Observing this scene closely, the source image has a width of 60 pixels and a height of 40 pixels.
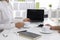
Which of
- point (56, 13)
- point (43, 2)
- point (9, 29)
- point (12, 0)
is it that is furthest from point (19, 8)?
point (9, 29)

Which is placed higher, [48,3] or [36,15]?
[48,3]

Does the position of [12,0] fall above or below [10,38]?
above

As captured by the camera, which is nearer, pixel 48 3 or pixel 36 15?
pixel 36 15

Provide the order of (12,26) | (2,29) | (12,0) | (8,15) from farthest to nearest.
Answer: (12,0), (8,15), (12,26), (2,29)

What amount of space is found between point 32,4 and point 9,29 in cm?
165

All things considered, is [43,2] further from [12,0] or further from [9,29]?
[9,29]

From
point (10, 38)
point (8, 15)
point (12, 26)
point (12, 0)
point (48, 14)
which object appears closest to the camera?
point (10, 38)

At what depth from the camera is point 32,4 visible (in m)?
3.26

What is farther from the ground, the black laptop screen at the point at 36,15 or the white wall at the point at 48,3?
the white wall at the point at 48,3

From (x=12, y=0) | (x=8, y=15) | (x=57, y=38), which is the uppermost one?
(x=12, y=0)

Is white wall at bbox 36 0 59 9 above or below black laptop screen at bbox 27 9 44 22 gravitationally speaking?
above

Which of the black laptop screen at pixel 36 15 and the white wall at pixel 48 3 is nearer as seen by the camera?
the black laptop screen at pixel 36 15

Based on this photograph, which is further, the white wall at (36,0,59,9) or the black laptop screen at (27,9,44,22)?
the white wall at (36,0,59,9)

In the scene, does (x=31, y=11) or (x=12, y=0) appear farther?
(x=12, y=0)
